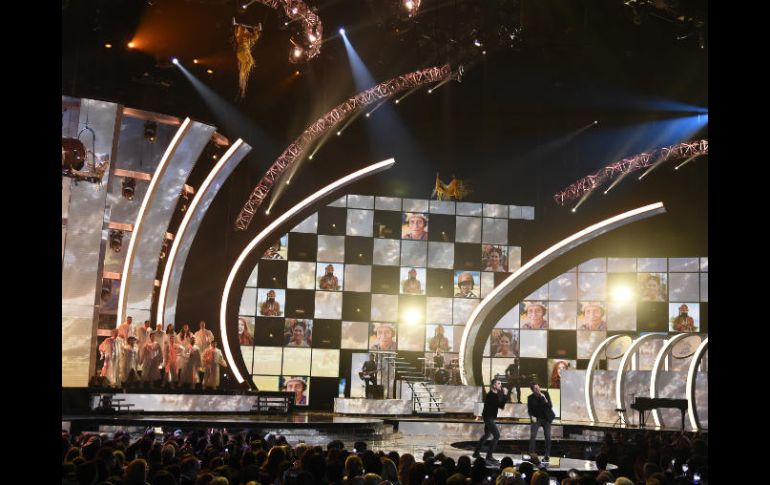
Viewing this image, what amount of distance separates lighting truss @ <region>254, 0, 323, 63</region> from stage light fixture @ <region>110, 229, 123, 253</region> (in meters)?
6.83

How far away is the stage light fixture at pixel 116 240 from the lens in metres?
21.5

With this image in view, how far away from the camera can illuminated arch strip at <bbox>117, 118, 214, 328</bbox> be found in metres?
20.8

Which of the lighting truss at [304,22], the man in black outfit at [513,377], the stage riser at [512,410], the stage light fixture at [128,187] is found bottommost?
the stage riser at [512,410]

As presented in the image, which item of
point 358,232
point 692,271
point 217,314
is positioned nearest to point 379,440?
point 217,314

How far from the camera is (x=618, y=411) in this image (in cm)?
2195

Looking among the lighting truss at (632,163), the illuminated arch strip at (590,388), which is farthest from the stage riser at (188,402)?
the lighting truss at (632,163)

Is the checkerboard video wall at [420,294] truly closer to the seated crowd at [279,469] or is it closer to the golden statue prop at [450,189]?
the golden statue prop at [450,189]

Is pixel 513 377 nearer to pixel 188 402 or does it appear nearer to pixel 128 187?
pixel 188 402

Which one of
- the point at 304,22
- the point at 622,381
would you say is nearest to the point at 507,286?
the point at 622,381

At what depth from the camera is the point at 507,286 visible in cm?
2862

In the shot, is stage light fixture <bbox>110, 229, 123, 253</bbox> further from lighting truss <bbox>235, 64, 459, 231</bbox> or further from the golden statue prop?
the golden statue prop

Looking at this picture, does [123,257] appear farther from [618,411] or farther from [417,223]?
[618,411]

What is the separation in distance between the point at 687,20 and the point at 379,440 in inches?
412

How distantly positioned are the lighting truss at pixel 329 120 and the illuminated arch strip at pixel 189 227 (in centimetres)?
96
